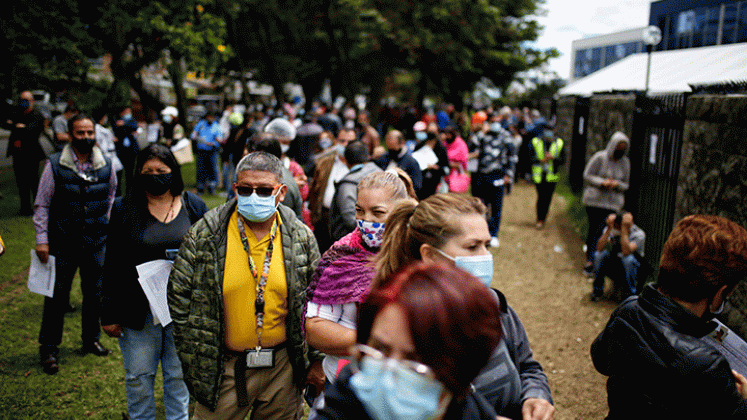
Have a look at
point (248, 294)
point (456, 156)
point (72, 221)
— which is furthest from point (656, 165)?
point (72, 221)

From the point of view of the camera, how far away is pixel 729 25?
24.7 m

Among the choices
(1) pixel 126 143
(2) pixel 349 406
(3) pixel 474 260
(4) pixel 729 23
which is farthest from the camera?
(4) pixel 729 23

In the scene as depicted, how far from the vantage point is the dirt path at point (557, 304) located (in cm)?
514

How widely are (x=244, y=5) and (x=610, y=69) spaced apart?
1344 cm

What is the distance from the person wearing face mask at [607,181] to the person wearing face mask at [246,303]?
5.81 m

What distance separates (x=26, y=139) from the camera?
33.2ft

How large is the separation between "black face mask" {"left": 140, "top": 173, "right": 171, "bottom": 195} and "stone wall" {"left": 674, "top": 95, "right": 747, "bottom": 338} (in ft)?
15.5

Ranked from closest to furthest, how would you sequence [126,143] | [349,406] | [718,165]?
[349,406], [718,165], [126,143]

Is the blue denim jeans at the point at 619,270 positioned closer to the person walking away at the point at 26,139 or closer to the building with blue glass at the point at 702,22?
the person walking away at the point at 26,139

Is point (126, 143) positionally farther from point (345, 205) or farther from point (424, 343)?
point (424, 343)

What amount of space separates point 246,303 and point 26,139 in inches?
355

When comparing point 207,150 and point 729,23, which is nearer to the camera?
point 207,150

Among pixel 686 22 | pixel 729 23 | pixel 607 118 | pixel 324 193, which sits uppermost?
pixel 686 22

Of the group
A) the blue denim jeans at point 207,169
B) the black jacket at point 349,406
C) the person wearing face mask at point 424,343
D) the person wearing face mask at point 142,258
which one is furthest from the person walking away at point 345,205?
the blue denim jeans at point 207,169
